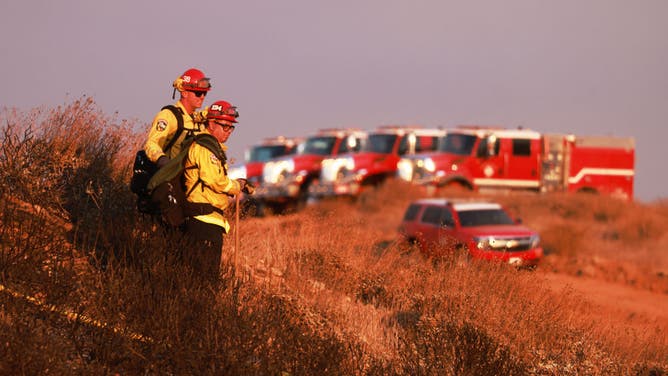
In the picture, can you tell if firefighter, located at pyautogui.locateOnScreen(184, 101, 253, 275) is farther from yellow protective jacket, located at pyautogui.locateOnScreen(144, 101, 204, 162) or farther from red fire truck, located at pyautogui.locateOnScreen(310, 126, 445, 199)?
red fire truck, located at pyautogui.locateOnScreen(310, 126, 445, 199)

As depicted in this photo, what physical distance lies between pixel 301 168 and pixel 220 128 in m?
21.6

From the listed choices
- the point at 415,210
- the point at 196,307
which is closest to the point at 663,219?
the point at 415,210

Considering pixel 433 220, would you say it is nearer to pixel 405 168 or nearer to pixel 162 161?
pixel 405 168

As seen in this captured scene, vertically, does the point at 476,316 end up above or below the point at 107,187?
below

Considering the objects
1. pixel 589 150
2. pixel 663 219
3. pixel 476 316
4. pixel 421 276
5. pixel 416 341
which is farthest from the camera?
pixel 589 150

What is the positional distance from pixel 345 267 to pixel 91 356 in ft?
15.1

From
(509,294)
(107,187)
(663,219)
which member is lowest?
(663,219)

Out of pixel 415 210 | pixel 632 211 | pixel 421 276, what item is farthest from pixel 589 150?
pixel 421 276

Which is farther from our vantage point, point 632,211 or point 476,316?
point 632,211

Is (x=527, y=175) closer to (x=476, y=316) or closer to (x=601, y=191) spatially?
(x=601, y=191)

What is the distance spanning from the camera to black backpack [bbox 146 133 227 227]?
8094 millimetres

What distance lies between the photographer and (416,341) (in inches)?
308

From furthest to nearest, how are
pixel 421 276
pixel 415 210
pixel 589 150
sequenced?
pixel 589 150 < pixel 415 210 < pixel 421 276

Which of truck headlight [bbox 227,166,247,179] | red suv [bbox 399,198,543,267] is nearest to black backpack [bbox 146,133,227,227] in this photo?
red suv [bbox 399,198,543,267]
